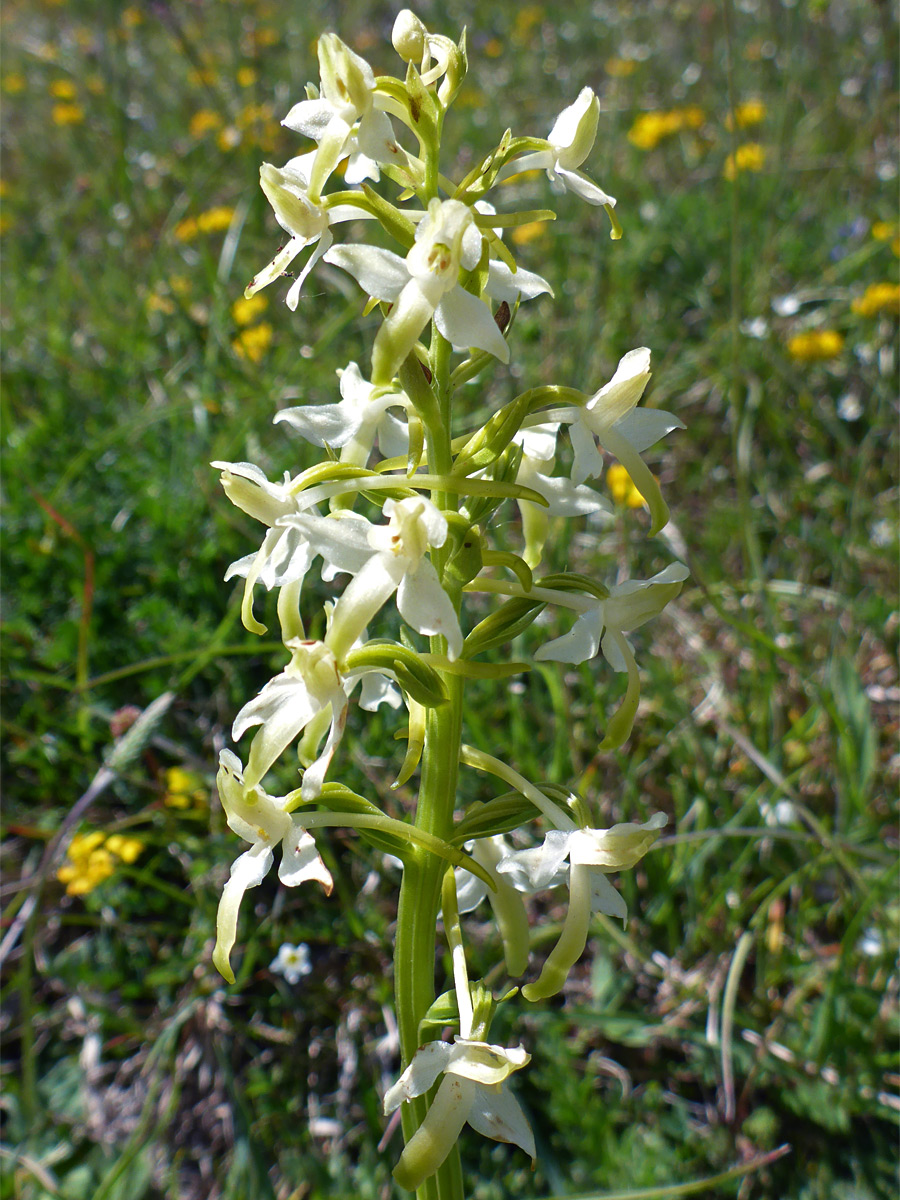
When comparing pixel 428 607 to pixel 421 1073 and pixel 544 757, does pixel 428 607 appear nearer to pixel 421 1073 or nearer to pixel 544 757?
pixel 421 1073

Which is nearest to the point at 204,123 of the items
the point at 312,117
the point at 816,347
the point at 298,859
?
the point at 816,347

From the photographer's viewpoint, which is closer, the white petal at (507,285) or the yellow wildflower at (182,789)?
the white petal at (507,285)

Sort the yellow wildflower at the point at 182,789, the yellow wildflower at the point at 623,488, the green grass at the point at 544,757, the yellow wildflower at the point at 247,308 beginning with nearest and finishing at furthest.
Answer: the green grass at the point at 544,757 → the yellow wildflower at the point at 182,789 → the yellow wildflower at the point at 623,488 → the yellow wildflower at the point at 247,308

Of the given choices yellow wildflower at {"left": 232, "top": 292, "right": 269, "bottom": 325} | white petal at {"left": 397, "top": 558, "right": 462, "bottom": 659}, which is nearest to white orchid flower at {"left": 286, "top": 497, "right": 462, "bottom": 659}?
white petal at {"left": 397, "top": 558, "right": 462, "bottom": 659}

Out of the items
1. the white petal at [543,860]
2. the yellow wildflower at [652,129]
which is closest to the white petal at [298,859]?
the white petal at [543,860]

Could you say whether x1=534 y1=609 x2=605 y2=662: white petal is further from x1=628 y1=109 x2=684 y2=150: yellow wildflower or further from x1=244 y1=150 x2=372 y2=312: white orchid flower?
x1=628 y1=109 x2=684 y2=150: yellow wildflower

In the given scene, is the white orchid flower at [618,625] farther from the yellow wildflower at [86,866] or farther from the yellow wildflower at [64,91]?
the yellow wildflower at [64,91]

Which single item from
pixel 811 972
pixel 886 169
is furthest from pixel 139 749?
pixel 886 169
